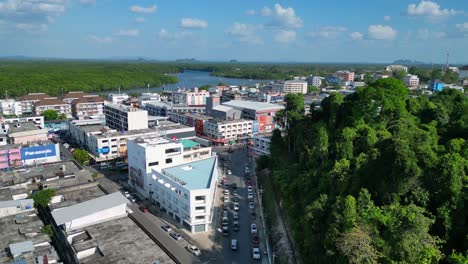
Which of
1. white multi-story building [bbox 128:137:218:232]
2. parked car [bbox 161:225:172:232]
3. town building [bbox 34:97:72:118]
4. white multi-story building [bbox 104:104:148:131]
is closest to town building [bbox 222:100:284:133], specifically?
white multi-story building [bbox 104:104:148:131]

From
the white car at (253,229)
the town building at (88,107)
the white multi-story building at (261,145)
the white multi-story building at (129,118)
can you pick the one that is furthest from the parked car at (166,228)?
the town building at (88,107)

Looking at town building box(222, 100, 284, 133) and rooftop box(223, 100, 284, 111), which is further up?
rooftop box(223, 100, 284, 111)

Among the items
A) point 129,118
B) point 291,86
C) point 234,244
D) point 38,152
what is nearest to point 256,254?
point 234,244

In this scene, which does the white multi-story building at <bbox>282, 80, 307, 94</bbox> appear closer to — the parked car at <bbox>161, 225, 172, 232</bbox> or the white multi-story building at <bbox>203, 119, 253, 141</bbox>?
the white multi-story building at <bbox>203, 119, 253, 141</bbox>

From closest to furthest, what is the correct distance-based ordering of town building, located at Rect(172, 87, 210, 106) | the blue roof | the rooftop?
the blue roof < the rooftop < town building, located at Rect(172, 87, 210, 106)

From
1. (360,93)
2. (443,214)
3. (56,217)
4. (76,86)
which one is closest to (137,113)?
(56,217)

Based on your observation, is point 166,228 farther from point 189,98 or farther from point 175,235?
point 189,98

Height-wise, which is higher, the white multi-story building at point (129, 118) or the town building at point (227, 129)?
the white multi-story building at point (129, 118)

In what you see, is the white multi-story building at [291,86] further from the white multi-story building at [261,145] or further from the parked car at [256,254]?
the parked car at [256,254]
